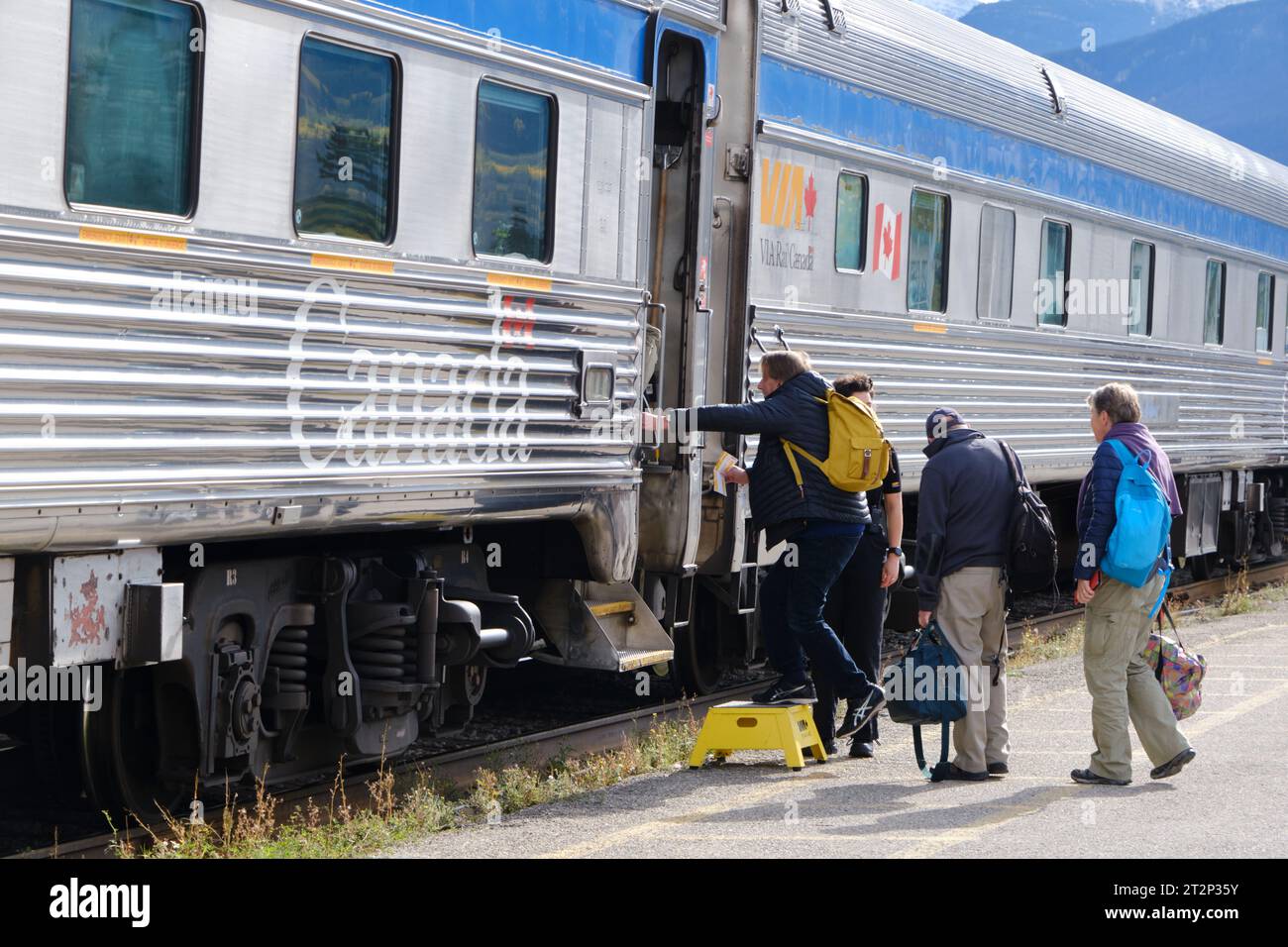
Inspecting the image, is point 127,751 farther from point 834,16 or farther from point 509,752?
point 834,16

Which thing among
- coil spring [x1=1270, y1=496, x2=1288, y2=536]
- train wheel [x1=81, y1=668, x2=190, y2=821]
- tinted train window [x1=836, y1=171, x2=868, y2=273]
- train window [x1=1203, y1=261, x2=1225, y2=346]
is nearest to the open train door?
tinted train window [x1=836, y1=171, x2=868, y2=273]

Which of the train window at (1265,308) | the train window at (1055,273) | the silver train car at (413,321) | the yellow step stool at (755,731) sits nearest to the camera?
the silver train car at (413,321)

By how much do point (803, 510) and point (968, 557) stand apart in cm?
74

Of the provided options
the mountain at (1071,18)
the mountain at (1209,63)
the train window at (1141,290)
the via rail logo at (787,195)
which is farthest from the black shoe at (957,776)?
the mountain at (1071,18)

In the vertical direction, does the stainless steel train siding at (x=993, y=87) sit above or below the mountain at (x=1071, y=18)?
below

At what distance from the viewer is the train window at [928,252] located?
10867 mm

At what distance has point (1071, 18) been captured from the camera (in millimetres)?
144875

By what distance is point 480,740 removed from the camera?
28.5 ft

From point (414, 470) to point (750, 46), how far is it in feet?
11.3

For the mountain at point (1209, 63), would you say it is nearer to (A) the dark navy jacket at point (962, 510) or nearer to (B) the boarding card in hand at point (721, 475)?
(B) the boarding card in hand at point (721, 475)

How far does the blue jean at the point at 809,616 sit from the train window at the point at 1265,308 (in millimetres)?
11142

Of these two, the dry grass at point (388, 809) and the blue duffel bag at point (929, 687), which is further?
the blue duffel bag at point (929, 687)

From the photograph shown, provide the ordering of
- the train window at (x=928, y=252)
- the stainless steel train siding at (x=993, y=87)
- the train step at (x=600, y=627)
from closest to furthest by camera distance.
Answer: the train step at (x=600, y=627)
the stainless steel train siding at (x=993, y=87)
the train window at (x=928, y=252)
